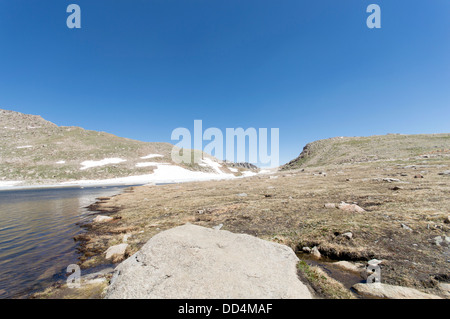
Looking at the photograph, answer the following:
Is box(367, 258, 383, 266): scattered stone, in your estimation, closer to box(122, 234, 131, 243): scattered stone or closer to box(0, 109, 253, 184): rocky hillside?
box(122, 234, 131, 243): scattered stone

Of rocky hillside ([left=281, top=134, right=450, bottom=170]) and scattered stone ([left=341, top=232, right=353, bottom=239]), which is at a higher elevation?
rocky hillside ([left=281, top=134, right=450, bottom=170])

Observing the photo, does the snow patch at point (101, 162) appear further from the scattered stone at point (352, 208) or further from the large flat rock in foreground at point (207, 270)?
the scattered stone at point (352, 208)

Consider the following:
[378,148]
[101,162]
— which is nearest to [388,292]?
[378,148]

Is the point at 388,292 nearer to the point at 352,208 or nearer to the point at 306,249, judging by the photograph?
the point at 306,249

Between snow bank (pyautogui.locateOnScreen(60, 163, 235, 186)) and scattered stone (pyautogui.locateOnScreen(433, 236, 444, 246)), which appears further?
snow bank (pyautogui.locateOnScreen(60, 163, 235, 186))

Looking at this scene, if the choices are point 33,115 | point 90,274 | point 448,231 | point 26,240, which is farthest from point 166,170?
point 33,115

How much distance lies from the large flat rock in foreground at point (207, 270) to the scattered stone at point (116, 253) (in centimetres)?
284

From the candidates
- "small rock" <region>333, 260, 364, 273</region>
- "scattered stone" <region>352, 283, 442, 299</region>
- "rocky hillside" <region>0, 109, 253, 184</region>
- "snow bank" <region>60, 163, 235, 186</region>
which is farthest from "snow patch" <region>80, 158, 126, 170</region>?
"scattered stone" <region>352, 283, 442, 299</region>

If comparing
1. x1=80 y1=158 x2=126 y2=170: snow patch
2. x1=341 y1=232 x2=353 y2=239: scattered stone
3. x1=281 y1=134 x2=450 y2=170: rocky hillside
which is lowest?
x1=341 y1=232 x2=353 y2=239: scattered stone

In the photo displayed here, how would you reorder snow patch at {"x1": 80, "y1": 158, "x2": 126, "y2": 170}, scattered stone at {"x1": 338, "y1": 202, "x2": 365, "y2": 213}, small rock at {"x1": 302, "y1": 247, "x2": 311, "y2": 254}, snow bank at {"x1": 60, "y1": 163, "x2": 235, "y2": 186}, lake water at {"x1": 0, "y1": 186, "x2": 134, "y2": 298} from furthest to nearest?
snow patch at {"x1": 80, "y1": 158, "x2": 126, "y2": 170} < snow bank at {"x1": 60, "y1": 163, "x2": 235, "y2": 186} < scattered stone at {"x1": 338, "y1": 202, "x2": 365, "y2": 213} < small rock at {"x1": 302, "y1": 247, "x2": 311, "y2": 254} < lake water at {"x1": 0, "y1": 186, "x2": 134, "y2": 298}

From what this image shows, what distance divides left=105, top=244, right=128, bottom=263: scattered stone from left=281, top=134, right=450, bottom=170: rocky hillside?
51.4 m

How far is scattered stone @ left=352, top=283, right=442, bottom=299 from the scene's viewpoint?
13.7 feet

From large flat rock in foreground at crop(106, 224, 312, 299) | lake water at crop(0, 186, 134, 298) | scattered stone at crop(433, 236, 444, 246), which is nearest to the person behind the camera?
large flat rock in foreground at crop(106, 224, 312, 299)
